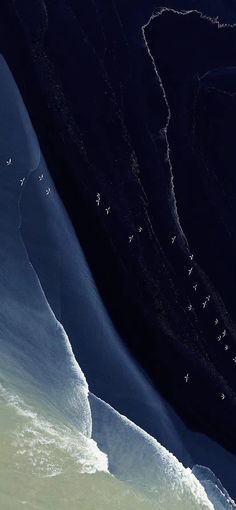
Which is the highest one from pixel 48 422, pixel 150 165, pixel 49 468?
pixel 150 165

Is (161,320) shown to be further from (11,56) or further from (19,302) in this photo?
(11,56)

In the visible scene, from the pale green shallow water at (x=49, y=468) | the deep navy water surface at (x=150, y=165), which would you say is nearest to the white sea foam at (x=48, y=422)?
the pale green shallow water at (x=49, y=468)

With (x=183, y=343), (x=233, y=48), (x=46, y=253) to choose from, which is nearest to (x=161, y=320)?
(x=183, y=343)

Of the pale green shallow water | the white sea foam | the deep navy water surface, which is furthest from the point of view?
the deep navy water surface

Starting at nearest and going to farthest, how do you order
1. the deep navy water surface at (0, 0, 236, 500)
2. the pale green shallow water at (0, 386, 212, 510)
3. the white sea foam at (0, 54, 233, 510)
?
the pale green shallow water at (0, 386, 212, 510), the white sea foam at (0, 54, 233, 510), the deep navy water surface at (0, 0, 236, 500)

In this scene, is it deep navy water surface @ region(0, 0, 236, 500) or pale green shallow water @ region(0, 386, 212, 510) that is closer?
pale green shallow water @ region(0, 386, 212, 510)

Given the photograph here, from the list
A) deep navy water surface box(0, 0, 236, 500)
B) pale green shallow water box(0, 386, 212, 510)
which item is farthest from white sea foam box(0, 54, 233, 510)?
deep navy water surface box(0, 0, 236, 500)

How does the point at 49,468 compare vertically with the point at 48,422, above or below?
below

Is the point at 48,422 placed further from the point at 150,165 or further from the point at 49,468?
the point at 150,165

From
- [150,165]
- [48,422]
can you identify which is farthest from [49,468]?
[150,165]

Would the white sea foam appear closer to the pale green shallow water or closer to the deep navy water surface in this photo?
the pale green shallow water

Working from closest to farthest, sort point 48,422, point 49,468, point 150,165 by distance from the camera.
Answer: point 49,468
point 48,422
point 150,165
